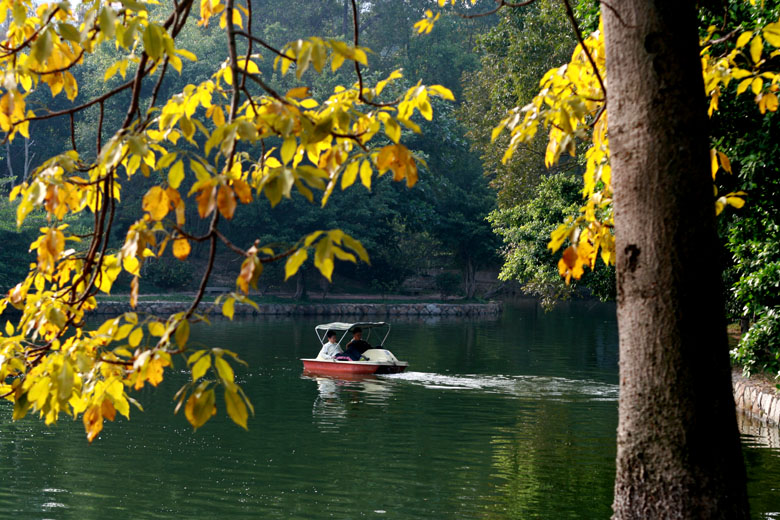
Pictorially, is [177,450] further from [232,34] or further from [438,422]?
[232,34]

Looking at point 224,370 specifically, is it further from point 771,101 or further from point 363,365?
point 363,365

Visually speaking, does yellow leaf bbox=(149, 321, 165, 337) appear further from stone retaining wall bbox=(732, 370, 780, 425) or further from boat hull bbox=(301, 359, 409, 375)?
boat hull bbox=(301, 359, 409, 375)

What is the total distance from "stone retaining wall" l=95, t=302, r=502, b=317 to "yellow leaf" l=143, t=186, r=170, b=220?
36.8 m

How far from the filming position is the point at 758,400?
603 inches

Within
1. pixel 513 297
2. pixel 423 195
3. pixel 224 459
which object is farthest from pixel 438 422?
pixel 513 297

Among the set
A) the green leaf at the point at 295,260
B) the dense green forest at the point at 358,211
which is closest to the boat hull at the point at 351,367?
the green leaf at the point at 295,260

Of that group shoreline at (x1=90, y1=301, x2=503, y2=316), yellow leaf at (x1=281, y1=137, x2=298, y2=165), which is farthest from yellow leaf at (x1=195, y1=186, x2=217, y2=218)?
shoreline at (x1=90, y1=301, x2=503, y2=316)

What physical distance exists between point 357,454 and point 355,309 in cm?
2989

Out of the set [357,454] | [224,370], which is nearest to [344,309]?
[357,454]

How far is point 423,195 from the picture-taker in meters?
46.8

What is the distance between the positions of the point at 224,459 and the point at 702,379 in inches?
403

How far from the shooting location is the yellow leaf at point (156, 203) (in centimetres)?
267

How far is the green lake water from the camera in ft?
32.3

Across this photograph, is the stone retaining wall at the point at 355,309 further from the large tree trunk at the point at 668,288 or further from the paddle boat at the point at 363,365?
the large tree trunk at the point at 668,288
